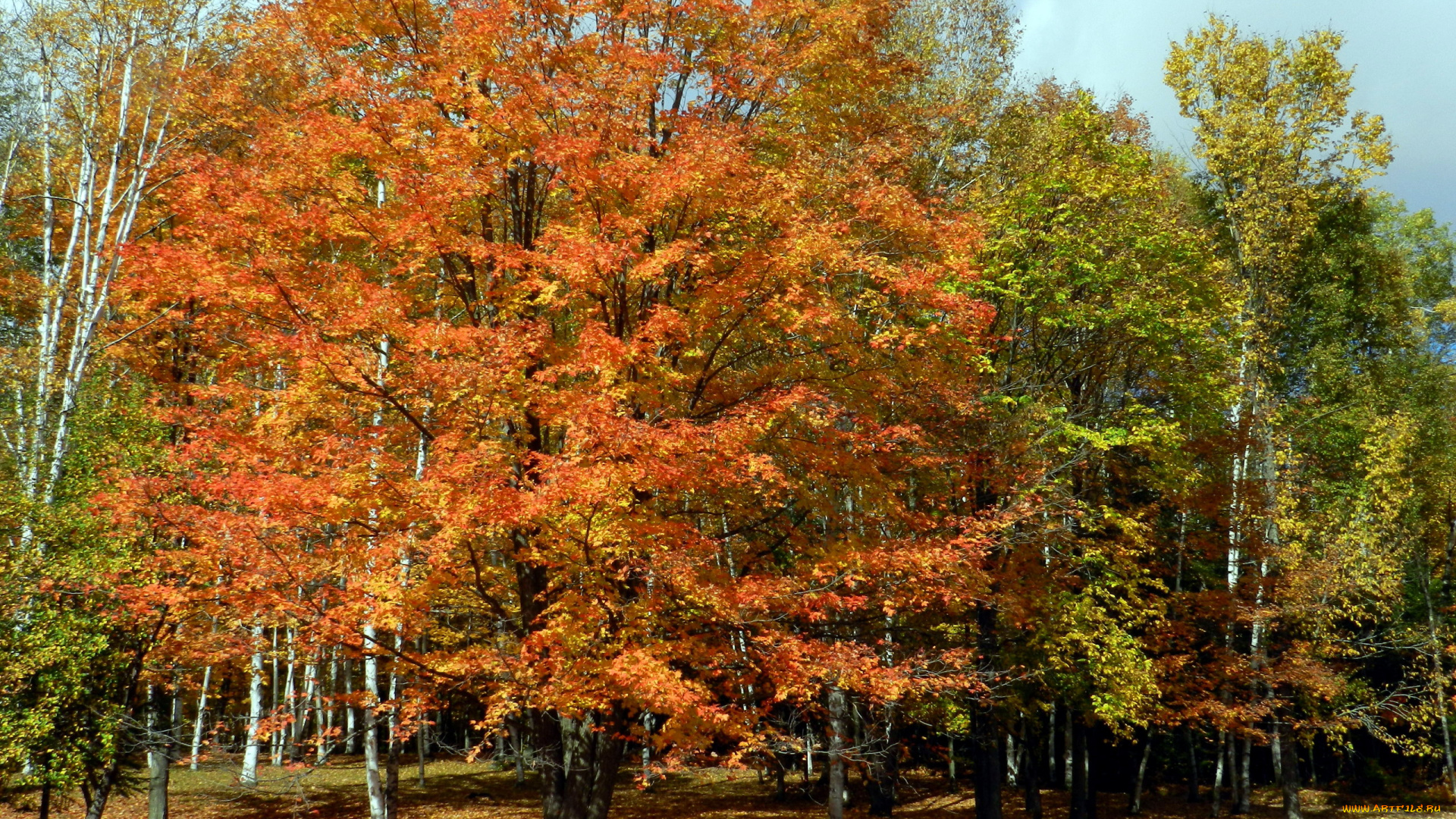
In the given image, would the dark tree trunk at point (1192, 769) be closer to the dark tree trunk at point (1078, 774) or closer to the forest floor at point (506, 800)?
the forest floor at point (506, 800)

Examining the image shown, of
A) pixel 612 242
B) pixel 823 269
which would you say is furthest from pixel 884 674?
pixel 612 242

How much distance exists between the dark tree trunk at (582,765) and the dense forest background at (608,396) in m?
0.06

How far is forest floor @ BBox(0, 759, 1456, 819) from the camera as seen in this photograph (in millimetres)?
20953

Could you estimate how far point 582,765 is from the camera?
1210 cm

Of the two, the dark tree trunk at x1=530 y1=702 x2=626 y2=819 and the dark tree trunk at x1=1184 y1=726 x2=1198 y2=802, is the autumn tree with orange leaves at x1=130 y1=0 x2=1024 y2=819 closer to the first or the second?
the dark tree trunk at x1=530 y1=702 x2=626 y2=819

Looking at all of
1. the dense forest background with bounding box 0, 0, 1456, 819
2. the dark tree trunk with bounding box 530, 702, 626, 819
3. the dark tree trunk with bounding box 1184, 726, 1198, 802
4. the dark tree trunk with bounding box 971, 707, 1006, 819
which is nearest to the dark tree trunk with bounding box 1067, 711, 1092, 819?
the dense forest background with bounding box 0, 0, 1456, 819

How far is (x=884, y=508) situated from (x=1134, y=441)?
5775 millimetres

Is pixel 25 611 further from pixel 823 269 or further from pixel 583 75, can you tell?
pixel 823 269

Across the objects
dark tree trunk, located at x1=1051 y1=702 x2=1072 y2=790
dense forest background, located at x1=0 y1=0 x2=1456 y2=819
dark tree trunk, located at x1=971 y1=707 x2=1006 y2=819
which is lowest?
dark tree trunk, located at x1=1051 y1=702 x2=1072 y2=790

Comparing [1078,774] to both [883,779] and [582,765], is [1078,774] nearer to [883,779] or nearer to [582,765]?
[883,779]

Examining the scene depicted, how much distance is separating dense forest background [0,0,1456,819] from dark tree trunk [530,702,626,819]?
0.19 ft

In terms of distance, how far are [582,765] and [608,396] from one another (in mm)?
5196

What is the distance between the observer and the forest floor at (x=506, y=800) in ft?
68.7

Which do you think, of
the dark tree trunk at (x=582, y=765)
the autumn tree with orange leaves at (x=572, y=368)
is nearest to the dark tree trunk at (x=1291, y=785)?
the autumn tree with orange leaves at (x=572, y=368)
